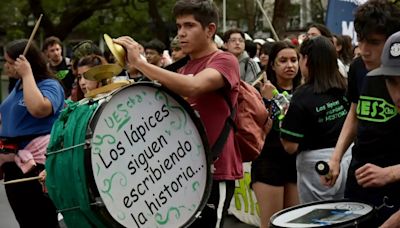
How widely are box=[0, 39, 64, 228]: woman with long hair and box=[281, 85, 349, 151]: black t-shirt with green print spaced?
1694 millimetres

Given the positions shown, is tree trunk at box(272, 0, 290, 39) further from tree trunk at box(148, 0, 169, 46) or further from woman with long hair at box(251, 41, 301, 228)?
woman with long hair at box(251, 41, 301, 228)

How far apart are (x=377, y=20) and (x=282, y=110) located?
7.11ft

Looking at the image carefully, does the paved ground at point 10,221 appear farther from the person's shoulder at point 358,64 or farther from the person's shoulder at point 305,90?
the person's shoulder at point 358,64

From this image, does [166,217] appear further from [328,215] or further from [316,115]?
[316,115]

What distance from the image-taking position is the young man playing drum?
3.87m

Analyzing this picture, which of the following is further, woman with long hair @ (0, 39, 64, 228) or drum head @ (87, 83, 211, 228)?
woman with long hair @ (0, 39, 64, 228)

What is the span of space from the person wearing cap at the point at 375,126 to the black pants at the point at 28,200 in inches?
103

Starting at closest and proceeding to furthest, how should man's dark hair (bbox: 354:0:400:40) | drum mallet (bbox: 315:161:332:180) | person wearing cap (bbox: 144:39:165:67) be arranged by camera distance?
1. man's dark hair (bbox: 354:0:400:40)
2. drum mallet (bbox: 315:161:332:180)
3. person wearing cap (bbox: 144:39:165:67)

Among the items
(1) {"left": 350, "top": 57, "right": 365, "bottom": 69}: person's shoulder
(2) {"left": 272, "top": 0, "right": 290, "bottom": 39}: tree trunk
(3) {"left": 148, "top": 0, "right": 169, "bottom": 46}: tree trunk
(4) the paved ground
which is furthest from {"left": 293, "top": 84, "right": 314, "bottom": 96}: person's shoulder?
(3) {"left": 148, "top": 0, "right": 169, "bottom": 46}: tree trunk

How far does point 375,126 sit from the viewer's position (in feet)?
11.4

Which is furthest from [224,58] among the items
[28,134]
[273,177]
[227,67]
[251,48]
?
[251,48]

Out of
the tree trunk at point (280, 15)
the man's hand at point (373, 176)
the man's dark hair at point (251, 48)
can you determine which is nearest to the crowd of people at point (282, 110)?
the man's hand at point (373, 176)

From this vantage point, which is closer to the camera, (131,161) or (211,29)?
(131,161)

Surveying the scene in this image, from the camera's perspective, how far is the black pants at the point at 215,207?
13.0 feet
